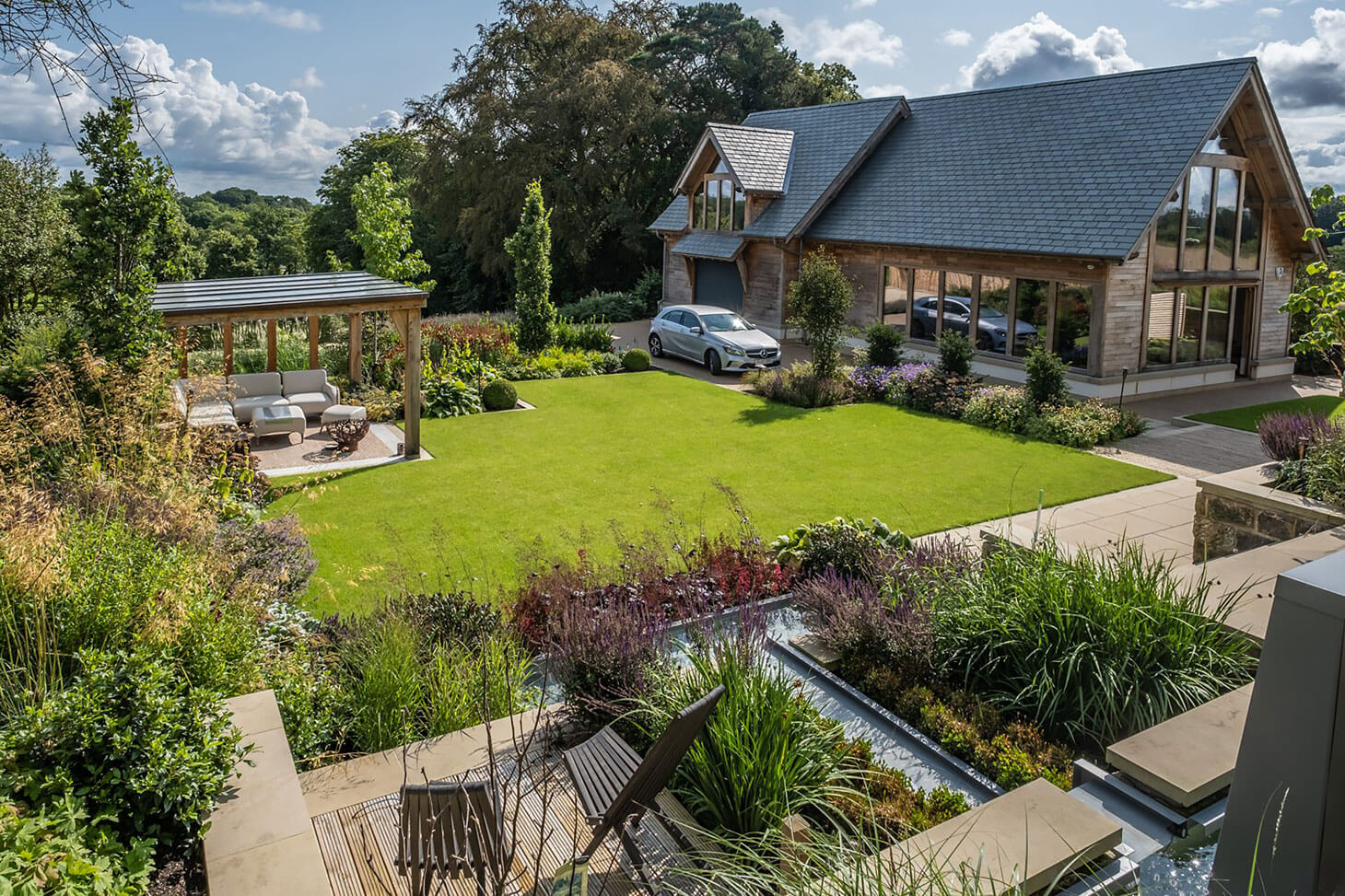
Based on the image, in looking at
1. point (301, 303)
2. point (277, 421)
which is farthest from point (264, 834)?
point (277, 421)

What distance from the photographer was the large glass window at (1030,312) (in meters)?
18.4

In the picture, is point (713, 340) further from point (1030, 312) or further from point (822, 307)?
point (1030, 312)

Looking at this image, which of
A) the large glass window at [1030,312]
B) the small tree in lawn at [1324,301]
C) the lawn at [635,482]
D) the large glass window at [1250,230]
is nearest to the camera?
the small tree in lawn at [1324,301]

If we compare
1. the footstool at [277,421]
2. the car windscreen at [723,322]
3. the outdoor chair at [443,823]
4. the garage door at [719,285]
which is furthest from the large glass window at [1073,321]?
the outdoor chair at [443,823]

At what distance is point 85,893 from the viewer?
3.11 m

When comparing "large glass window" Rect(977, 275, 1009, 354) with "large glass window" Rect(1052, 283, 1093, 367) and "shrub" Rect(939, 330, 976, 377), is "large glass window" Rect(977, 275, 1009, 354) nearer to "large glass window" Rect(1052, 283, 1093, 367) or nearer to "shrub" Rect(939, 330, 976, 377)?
"large glass window" Rect(1052, 283, 1093, 367)

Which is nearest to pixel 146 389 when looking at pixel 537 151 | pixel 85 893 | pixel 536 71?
pixel 85 893

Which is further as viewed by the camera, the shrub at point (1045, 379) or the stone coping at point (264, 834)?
the shrub at point (1045, 379)

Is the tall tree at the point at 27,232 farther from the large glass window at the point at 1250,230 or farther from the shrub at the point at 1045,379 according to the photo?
the large glass window at the point at 1250,230

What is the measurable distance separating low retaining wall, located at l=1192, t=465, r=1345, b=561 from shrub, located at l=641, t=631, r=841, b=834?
17.9ft

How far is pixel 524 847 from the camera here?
14.3ft

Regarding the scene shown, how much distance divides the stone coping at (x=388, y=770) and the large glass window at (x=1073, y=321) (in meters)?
15.4

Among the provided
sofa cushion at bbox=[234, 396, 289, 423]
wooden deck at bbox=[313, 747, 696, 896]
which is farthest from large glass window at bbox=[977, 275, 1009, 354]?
wooden deck at bbox=[313, 747, 696, 896]

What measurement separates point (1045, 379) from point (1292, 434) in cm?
535
